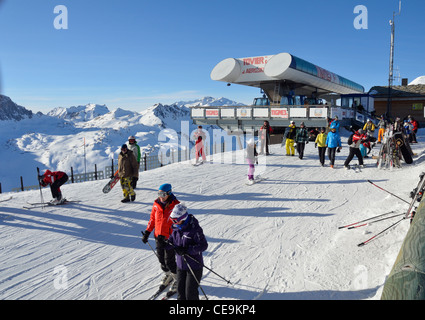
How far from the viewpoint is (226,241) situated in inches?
245

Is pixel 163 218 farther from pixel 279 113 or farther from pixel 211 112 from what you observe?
pixel 211 112

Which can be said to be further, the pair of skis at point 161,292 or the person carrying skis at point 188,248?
the pair of skis at point 161,292

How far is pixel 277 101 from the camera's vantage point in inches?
1212

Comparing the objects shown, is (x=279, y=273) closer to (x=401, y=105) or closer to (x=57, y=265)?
(x=57, y=265)

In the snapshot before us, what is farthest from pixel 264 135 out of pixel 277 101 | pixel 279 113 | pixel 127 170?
pixel 277 101

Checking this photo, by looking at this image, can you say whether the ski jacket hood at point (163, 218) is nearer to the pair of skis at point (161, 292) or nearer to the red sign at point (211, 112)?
the pair of skis at point (161, 292)

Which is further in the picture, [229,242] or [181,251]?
[229,242]

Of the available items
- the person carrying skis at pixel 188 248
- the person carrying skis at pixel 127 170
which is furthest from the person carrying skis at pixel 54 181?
the person carrying skis at pixel 188 248

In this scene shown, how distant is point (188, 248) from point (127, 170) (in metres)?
5.26

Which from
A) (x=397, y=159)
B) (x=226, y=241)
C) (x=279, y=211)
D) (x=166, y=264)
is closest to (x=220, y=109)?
(x=397, y=159)

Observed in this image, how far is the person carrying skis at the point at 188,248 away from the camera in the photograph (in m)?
3.75

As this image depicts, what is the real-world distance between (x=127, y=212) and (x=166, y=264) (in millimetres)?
3834

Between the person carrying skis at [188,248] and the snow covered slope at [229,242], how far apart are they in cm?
75

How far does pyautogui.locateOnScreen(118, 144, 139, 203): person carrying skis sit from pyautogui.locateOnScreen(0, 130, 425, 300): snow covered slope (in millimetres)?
369
